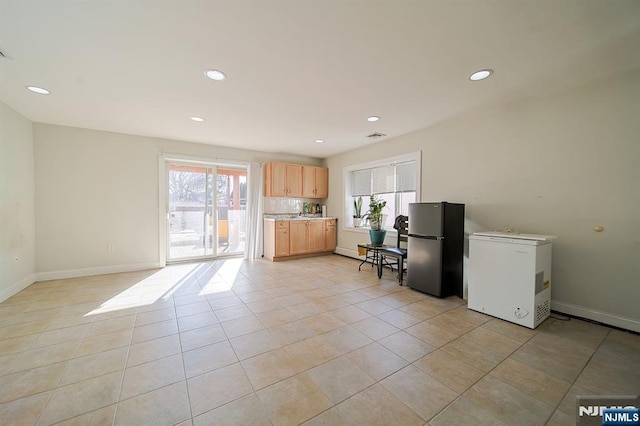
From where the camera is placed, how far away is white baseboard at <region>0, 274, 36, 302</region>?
3.11m

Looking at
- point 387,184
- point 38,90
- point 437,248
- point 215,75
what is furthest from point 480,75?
point 38,90

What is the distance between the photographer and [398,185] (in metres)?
A: 4.73

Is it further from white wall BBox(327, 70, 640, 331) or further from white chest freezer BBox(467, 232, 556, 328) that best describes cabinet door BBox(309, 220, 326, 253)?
white chest freezer BBox(467, 232, 556, 328)

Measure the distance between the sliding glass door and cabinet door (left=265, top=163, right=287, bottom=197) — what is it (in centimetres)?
63

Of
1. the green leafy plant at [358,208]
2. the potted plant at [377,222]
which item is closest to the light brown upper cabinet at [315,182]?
the green leafy plant at [358,208]

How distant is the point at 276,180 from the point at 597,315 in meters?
5.54

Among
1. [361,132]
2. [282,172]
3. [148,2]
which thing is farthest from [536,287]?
[282,172]

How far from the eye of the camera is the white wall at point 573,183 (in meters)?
2.38

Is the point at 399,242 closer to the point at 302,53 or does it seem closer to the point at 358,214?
the point at 358,214

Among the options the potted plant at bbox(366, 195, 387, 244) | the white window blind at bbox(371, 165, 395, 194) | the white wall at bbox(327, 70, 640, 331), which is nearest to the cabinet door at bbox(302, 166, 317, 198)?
the white window blind at bbox(371, 165, 395, 194)

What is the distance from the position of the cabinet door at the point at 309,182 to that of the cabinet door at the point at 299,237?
87cm

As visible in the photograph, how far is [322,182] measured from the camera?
6508 millimetres

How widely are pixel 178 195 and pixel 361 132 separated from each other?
4117 mm

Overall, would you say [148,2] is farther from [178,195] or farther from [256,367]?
[178,195]
